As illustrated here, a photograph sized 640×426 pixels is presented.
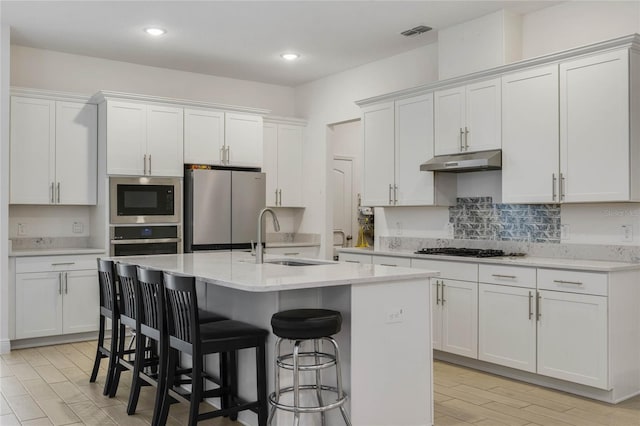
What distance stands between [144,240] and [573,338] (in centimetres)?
413

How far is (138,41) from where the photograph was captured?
585 centimetres

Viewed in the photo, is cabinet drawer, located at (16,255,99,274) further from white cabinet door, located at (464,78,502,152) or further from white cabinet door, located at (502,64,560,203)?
white cabinet door, located at (502,64,560,203)

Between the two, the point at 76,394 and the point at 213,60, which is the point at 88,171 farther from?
the point at 76,394

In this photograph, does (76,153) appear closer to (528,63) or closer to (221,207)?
(221,207)

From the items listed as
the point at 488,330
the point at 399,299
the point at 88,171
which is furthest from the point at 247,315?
the point at 88,171

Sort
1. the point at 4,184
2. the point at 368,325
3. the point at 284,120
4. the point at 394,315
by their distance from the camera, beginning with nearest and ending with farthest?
the point at 368,325 → the point at 394,315 → the point at 4,184 → the point at 284,120

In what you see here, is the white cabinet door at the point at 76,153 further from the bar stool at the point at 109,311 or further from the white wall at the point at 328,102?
the white wall at the point at 328,102

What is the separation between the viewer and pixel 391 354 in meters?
3.26

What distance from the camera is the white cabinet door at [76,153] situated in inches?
234

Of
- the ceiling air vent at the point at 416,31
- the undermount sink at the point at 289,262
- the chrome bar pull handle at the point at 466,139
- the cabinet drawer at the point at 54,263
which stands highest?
the ceiling air vent at the point at 416,31

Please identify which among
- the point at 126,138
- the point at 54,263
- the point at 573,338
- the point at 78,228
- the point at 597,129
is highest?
the point at 126,138

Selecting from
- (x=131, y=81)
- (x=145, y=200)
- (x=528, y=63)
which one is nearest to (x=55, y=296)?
(x=145, y=200)

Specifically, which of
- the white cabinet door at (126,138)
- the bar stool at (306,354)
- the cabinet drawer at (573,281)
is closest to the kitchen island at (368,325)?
the bar stool at (306,354)

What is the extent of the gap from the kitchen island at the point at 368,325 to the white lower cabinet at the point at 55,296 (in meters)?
2.66
